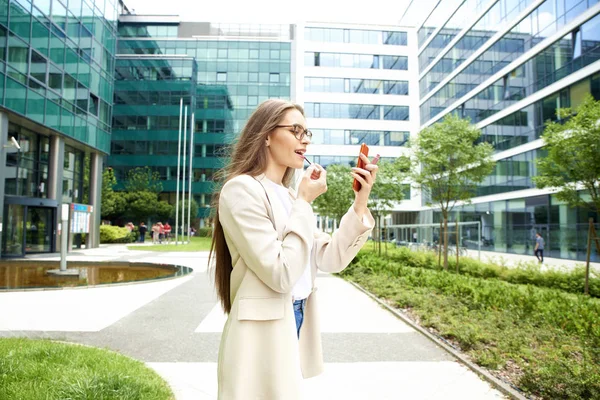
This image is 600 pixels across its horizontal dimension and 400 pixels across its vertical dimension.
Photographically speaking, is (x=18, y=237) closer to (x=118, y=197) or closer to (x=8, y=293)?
(x=8, y=293)

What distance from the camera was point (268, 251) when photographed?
140 cm

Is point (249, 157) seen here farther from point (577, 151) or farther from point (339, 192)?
point (339, 192)

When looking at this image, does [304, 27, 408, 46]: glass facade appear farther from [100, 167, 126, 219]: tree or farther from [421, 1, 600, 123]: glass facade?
[100, 167, 126, 219]: tree

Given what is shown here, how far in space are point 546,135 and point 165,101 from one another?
45.6 metres

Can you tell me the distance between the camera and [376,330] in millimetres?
6414

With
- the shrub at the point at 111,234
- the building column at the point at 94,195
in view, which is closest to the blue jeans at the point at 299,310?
the building column at the point at 94,195

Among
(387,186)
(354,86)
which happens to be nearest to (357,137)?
(354,86)

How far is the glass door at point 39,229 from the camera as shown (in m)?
20.2

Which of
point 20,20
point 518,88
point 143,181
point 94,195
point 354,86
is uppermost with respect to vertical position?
point 354,86

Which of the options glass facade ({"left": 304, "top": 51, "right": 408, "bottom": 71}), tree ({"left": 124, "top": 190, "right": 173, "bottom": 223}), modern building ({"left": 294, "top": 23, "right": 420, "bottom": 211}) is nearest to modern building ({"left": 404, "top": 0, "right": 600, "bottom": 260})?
modern building ({"left": 294, "top": 23, "right": 420, "bottom": 211})

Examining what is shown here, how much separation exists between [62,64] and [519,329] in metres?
23.2

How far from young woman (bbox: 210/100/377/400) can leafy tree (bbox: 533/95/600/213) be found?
1172cm

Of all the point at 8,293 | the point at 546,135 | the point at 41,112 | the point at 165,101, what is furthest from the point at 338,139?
the point at 8,293

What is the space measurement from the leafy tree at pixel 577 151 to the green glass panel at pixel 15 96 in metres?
19.5
